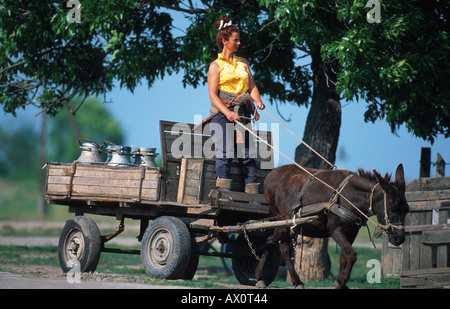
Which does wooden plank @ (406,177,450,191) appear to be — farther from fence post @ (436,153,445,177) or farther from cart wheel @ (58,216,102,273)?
cart wheel @ (58,216,102,273)

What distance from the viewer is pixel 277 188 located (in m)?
9.95

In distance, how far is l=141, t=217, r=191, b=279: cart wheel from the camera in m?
9.82

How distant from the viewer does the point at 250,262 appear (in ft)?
37.3

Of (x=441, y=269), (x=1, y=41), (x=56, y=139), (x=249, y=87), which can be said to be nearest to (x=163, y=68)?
(x=1, y=41)

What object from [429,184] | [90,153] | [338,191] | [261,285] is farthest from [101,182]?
[429,184]

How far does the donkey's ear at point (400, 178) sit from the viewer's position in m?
8.54

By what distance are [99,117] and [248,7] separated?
43609 millimetres

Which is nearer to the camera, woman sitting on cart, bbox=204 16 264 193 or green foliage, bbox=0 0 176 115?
woman sitting on cart, bbox=204 16 264 193

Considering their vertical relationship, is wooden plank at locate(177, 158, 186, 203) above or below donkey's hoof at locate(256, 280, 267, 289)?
above

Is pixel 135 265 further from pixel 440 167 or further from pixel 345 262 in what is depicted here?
pixel 345 262

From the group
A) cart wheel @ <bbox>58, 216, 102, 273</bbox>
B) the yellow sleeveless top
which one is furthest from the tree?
cart wheel @ <bbox>58, 216, 102, 273</bbox>

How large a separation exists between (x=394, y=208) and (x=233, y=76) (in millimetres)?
2990

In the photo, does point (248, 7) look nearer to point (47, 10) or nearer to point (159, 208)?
point (47, 10)

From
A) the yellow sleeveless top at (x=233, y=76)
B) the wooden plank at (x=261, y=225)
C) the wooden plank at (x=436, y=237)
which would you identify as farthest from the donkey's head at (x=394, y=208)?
the wooden plank at (x=436, y=237)
